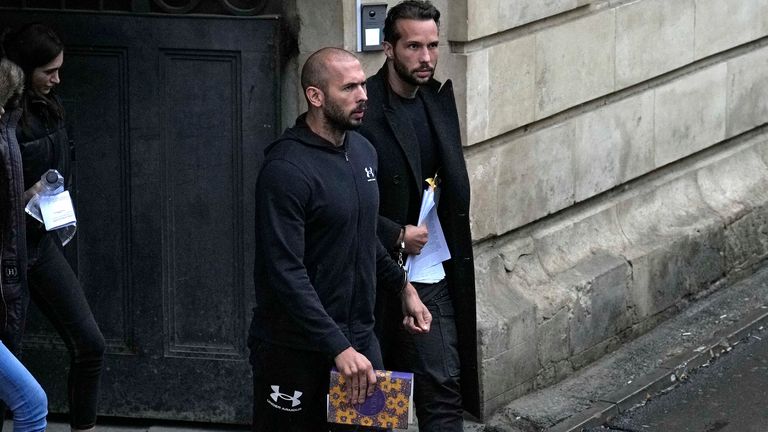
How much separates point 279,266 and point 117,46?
2211mm

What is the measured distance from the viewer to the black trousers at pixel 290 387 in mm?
5613

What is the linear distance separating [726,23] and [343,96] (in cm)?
478

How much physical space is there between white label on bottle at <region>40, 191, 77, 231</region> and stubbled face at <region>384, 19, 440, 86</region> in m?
1.46

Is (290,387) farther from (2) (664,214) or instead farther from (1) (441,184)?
(2) (664,214)

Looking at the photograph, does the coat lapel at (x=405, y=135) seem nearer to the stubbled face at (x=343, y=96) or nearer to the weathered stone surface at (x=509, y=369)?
the stubbled face at (x=343, y=96)

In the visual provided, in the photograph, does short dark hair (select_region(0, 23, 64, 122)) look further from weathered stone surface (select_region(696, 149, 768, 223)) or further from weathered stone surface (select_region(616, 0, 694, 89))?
weathered stone surface (select_region(696, 149, 768, 223))

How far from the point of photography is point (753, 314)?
9195mm

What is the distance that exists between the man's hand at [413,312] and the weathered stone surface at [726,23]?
3952mm

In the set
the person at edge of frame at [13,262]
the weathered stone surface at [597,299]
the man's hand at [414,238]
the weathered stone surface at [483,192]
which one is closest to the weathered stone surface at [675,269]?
the weathered stone surface at [597,299]

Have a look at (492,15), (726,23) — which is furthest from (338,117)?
(726,23)

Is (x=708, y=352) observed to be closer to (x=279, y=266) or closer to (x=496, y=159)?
(x=496, y=159)

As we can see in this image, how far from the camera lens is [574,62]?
8352 mm

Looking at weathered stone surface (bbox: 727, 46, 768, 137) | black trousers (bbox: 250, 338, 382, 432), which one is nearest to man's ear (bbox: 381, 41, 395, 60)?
black trousers (bbox: 250, 338, 382, 432)

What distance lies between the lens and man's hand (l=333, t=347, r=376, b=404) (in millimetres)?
5406
